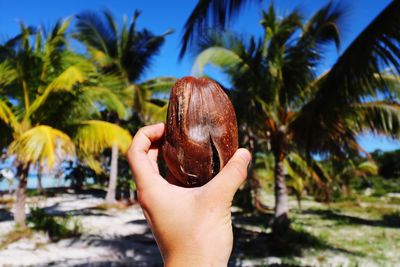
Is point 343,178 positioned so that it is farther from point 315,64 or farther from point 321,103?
point 321,103

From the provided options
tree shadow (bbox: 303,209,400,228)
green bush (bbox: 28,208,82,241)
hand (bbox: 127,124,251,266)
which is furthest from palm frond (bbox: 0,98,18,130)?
tree shadow (bbox: 303,209,400,228)

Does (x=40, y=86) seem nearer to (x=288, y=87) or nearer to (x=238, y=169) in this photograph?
(x=288, y=87)

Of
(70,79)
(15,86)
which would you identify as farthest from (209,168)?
(15,86)

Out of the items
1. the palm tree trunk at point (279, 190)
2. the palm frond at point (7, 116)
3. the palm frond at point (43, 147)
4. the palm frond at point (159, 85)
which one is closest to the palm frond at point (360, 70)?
the palm tree trunk at point (279, 190)

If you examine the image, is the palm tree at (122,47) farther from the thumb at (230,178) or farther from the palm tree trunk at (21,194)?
the thumb at (230,178)

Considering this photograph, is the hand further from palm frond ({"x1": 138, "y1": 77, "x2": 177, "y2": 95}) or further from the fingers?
palm frond ({"x1": 138, "y1": 77, "x2": 177, "y2": 95})

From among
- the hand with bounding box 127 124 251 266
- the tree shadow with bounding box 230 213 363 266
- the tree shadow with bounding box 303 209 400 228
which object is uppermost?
the hand with bounding box 127 124 251 266
